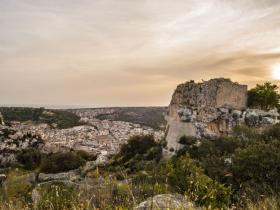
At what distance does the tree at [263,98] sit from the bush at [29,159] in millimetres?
23204

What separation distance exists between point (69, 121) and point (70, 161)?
58481mm

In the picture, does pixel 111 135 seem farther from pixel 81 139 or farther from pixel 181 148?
pixel 181 148

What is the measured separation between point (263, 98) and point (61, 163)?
2022 centimetres

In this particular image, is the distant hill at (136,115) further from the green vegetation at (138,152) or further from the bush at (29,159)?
the bush at (29,159)

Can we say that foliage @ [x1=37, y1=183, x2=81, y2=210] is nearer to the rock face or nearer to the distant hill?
the rock face

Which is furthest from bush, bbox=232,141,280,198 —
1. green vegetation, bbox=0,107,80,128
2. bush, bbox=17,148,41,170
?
green vegetation, bbox=0,107,80,128

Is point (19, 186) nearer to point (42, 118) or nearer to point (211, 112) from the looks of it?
point (211, 112)

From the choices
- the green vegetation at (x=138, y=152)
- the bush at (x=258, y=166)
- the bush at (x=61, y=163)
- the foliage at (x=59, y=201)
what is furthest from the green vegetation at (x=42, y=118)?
the foliage at (x=59, y=201)

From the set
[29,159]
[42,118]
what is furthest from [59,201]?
[42,118]

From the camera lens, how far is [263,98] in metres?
30.4

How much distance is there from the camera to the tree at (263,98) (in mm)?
29812

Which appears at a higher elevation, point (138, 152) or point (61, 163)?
point (138, 152)

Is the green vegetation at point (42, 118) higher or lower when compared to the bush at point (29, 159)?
higher

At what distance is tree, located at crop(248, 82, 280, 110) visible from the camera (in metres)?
29.8
